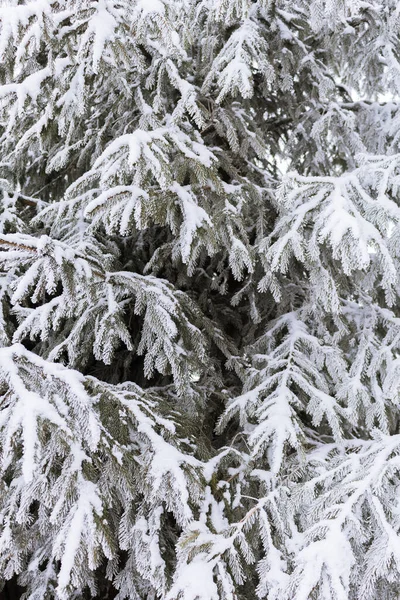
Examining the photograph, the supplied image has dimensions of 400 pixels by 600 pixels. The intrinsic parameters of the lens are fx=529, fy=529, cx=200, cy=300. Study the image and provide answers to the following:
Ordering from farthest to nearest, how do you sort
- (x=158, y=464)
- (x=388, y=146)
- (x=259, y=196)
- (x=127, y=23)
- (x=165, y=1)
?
1. (x=388, y=146)
2. (x=259, y=196)
3. (x=127, y=23)
4. (x=165, y=1)
5. (x=158, y=464)

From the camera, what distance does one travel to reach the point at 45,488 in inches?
87.2

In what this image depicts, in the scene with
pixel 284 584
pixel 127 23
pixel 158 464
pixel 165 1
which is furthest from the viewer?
pixel 127 23

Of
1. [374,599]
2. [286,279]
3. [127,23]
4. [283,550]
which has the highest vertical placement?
[127,23]

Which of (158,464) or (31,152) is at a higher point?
(31,152)

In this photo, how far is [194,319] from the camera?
3111 mm

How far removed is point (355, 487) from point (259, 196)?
184 centimetres

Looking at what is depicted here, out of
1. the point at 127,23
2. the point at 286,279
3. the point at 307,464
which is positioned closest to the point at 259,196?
the point at 286,279

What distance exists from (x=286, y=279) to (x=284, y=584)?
1950mm

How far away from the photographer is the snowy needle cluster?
219 cm

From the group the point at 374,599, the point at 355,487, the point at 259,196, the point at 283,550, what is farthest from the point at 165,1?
the point at 374,599

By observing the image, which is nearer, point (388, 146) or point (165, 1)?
point (165, 1)

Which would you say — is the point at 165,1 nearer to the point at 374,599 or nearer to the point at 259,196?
the point at 259,196

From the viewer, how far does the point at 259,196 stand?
10.9 feet

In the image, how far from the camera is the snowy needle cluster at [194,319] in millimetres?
2191
